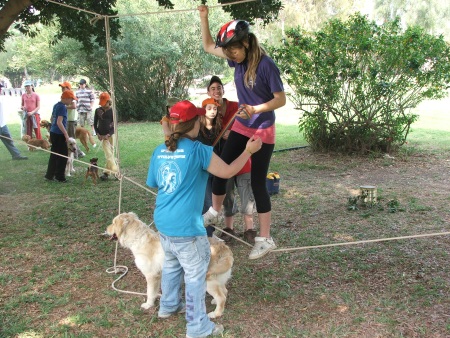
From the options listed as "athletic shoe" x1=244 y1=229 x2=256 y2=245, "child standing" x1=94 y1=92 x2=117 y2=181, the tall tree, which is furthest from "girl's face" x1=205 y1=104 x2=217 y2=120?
"child standing" x1=94 y1=92 x2=117 y2=181

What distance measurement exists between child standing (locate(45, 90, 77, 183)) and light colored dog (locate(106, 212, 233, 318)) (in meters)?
5.34

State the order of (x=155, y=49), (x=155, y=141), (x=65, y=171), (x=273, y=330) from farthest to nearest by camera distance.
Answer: (x=155, y=49), (x=155, y=141), (x=65, y=171), (x=273, y=330)

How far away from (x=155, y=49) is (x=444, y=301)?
1668 cm

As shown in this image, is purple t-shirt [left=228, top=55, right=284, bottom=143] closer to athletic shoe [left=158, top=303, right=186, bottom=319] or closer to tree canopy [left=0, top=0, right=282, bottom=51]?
athletic shoe [left=158, top=303, right=186, bottom=319]

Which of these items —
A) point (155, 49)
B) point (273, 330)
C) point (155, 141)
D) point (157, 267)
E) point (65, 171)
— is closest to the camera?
point (273, 330)

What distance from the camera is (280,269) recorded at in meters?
4.35

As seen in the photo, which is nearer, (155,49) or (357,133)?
(357,133)

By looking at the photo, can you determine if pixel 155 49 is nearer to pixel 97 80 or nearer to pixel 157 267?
pixel 97 80

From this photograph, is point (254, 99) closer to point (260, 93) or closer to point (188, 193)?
point (260, 93)

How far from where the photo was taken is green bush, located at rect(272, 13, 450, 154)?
31.3 ft

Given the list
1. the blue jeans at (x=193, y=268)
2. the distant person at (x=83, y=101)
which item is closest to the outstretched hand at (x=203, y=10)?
the blue jeans at (x=193, y=268)

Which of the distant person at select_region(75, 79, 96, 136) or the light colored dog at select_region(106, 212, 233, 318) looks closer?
the light colored dog at select_region(106, 212, 233, 318)

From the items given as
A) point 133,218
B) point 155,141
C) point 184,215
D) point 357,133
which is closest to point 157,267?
point 133,218

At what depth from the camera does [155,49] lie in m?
18.4
